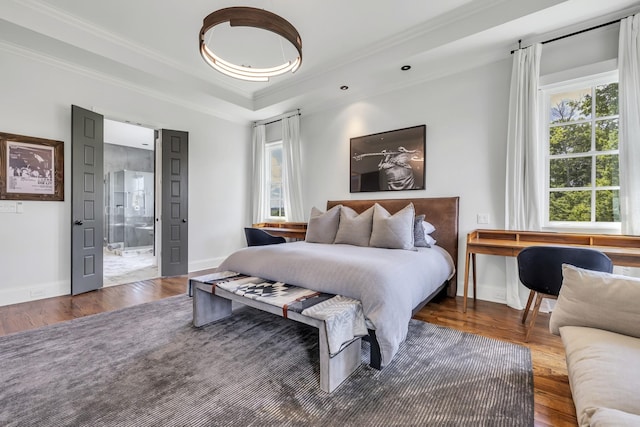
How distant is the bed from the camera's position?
1829mm

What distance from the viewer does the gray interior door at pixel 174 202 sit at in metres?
4.43

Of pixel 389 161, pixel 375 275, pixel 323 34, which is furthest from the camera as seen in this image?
pixel 389 161

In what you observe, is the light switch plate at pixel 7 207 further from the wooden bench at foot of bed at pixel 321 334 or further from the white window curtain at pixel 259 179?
the white window curtain at pixel 259 179

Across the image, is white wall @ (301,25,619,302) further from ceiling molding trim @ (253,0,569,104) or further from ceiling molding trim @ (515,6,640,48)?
ceiling molding trim @ (253,0,569,104)

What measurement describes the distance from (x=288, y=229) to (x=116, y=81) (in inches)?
127

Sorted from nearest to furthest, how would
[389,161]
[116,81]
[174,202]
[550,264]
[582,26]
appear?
1. [550,264]
2. [582,26]
3. [116,81]
4. [389,161]
5. [174,202]

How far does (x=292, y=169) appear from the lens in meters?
5.00

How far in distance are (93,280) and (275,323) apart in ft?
8.89

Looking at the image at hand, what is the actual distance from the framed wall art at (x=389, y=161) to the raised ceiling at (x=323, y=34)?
2.38ft

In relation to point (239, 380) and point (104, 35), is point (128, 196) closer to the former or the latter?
point (104, 35)

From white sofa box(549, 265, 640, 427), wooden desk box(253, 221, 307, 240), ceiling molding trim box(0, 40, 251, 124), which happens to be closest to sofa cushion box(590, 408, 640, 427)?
white sofa box(549, 265, 640, 427)

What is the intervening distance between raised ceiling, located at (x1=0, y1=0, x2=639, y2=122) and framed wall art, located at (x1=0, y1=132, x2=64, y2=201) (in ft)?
3.33

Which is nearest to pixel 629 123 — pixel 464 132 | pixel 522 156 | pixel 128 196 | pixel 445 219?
pixel 522 156

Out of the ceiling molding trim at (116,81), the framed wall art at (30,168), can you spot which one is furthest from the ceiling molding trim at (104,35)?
the framed wall art at (30,168)
